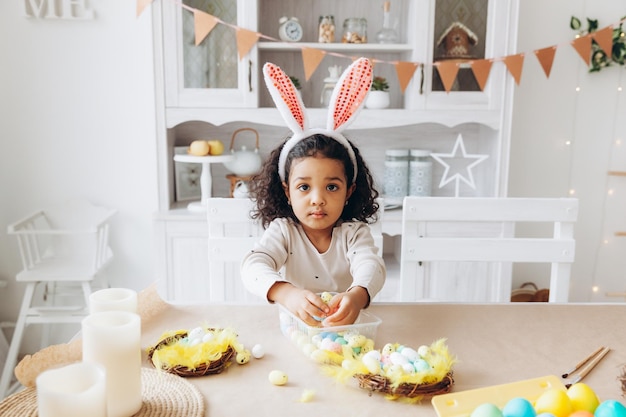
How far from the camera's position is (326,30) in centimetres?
233

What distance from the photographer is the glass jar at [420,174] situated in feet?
8.05

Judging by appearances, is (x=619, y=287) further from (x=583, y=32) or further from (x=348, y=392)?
(x=348, y=392)

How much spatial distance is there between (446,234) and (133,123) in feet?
4.57

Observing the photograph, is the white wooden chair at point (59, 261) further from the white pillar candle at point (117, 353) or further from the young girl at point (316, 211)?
the white pillar candle at point (117, 353)

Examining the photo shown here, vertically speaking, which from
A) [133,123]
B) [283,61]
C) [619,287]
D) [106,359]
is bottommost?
[619,287]

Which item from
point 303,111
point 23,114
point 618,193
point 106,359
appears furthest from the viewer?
point 618,193

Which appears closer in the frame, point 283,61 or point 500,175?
point 500,175

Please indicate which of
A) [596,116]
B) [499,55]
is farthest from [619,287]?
[499,55]

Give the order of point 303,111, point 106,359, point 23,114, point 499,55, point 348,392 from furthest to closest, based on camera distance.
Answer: point 23,114, point 499,55, point 303,111, point 348,392, point 106,359

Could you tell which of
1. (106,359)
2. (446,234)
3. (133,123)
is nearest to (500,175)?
(446,234)

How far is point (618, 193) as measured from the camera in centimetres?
268

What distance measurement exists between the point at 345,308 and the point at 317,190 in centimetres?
27

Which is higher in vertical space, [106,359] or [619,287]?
[106,359]

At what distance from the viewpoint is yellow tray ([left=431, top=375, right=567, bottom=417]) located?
778 millimetres
